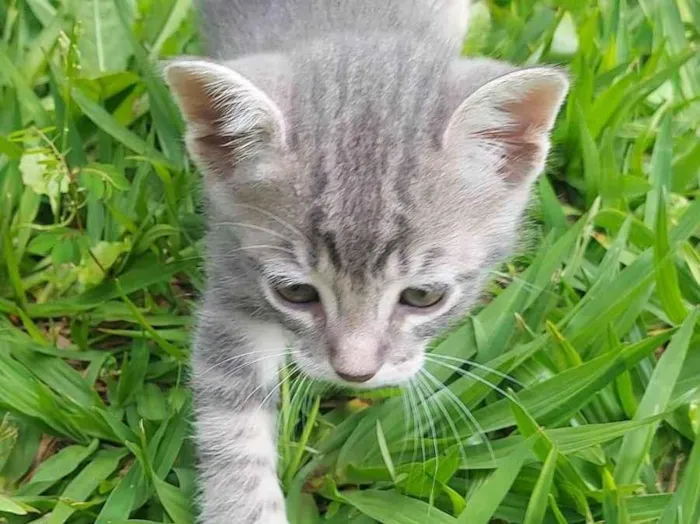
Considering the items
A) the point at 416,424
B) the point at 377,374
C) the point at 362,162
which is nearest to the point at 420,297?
the point at 377,374

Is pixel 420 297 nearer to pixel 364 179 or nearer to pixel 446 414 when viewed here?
pixel 364 179

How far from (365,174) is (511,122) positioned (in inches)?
9.9

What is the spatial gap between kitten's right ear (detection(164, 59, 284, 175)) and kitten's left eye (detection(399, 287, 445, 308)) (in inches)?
13.1

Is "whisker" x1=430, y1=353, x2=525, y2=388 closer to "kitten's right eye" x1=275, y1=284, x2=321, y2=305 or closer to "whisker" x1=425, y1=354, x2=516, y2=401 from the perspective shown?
"whisker" x1=425, y1=354, x2=516, y2=401

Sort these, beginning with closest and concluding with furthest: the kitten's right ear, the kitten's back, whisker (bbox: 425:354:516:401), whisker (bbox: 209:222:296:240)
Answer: the kitten's right ear < whisker (bbox: 209:222:296:240) < whisker (bbox: 425:354:516:401) < the kitten's back

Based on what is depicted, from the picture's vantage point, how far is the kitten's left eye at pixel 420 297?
1.55 meters

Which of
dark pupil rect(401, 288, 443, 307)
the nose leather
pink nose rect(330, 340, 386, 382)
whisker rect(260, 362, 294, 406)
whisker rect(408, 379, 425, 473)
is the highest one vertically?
dark pupil rect(401, 288, 443, 307)

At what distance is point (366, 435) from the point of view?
185cm

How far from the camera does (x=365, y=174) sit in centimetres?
146

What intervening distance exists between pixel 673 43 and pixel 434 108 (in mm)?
1322

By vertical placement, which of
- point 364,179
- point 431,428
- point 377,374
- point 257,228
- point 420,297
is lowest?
point 431,428

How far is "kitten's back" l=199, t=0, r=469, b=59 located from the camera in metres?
1.94

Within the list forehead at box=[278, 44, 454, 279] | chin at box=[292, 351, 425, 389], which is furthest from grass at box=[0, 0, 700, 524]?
forehead at box=[278, 44, 454, 279]

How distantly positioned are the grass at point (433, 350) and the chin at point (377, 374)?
190 millimetres
